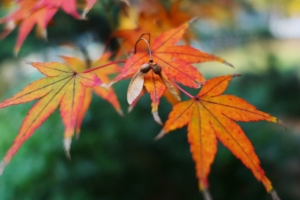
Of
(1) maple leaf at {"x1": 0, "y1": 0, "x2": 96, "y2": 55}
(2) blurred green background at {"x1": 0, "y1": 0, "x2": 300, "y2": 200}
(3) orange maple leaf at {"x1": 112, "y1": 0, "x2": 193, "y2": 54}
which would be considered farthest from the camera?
(2) blurred green background at {"x1": 0, "y1": 0, "x2": 300, "y2": 200}

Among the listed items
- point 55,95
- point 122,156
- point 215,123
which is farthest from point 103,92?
point 122,156

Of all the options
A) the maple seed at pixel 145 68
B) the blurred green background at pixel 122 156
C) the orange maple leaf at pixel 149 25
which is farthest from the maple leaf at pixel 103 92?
the blurred green background at pixel 122 156

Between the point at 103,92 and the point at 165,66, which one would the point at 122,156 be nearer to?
the point at 103,92

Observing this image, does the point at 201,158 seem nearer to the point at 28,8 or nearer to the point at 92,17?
the point at 28,8

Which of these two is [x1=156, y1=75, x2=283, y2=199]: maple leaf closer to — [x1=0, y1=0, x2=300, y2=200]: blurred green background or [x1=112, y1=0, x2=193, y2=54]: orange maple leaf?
[x1=112, y1=0, x2=193, y2=54]: orange maple leaf

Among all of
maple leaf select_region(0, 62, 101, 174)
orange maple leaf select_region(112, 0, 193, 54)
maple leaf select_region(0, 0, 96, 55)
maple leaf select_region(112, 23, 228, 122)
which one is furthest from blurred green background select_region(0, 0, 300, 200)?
maple leaf select_region(0, 62, 101, 174)

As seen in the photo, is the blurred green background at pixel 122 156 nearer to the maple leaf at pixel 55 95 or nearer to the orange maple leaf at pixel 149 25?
the orange maple leaf at pixel 149 25
